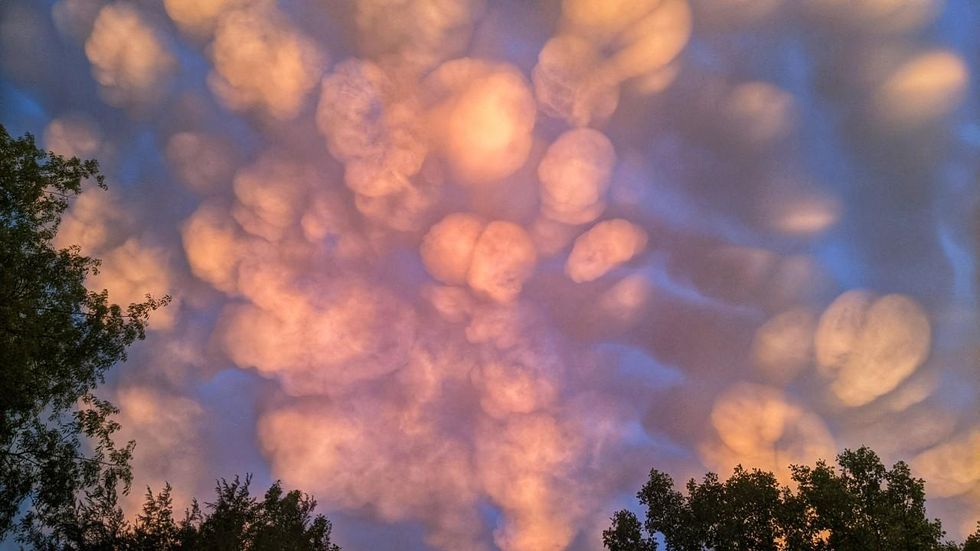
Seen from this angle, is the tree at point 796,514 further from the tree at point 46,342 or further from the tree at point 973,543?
the tree at point 46,342

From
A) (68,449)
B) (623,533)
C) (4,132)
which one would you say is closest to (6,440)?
(68,449)

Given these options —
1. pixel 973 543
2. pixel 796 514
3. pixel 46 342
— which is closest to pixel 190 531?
pixel 46 342

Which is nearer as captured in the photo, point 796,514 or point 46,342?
point 46,342

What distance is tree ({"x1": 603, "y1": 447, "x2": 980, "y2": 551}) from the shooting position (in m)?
33.8

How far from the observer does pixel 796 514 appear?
37.3 m

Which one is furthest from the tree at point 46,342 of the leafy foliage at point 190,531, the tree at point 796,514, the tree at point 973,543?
the tree at point 973,543

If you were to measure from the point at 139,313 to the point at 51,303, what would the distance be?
3.36 meters

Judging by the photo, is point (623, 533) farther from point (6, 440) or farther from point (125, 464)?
point (6, 440)

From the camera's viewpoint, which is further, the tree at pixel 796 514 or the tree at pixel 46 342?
the tree at pixel 796 514

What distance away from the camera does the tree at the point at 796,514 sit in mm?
33844

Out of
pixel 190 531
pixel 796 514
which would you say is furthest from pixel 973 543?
pixel 190 531

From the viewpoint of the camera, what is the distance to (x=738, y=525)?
39.6 meters

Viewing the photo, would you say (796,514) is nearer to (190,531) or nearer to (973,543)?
(973,543)

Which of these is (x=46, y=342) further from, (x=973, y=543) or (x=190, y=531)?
(x=973, y=543)
